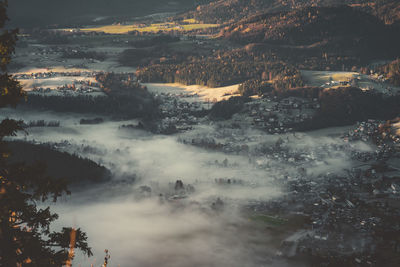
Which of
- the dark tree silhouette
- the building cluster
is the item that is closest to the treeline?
the building cluster

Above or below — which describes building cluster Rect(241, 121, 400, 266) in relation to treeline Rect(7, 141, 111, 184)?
below

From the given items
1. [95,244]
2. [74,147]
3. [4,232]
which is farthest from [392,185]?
[4,232]

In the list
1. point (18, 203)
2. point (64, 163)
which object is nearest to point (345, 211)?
point (64, 163)

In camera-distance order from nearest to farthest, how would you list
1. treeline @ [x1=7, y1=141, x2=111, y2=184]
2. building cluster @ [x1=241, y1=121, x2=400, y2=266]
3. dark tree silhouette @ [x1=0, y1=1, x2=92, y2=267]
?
dark tree silhouette @ [x1=0, y1=1, x2=92, y2=267] < building cluster @ [x1=241, y1=121, x2=400, y2=266] < treeline @ [x1=7, y1=141, x2=111, y2=184]

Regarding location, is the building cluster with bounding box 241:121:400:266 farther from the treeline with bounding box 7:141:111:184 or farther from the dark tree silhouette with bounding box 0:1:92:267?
the dark tree silhouette with bounding box 0:1:92:267

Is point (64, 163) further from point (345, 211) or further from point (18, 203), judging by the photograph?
point (18, 203)

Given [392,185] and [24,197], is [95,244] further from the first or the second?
[24,197]
